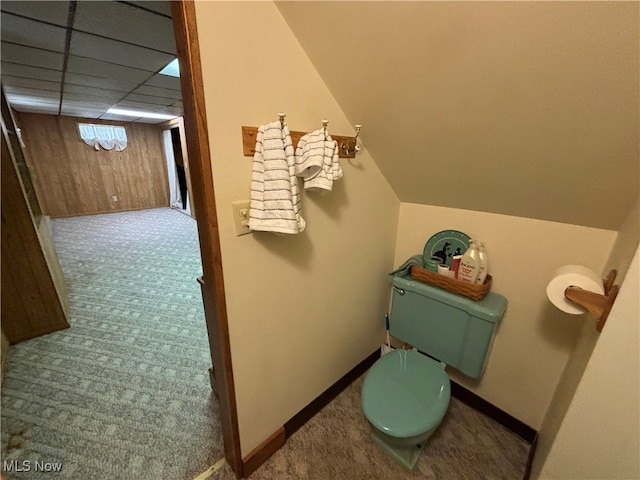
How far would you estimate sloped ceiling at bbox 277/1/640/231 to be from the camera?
22.7 inches

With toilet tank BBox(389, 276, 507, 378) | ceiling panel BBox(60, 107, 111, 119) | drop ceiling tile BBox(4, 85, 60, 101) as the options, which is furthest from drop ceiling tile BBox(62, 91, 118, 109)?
toilet tank BBox(389, 276, 507, 378)

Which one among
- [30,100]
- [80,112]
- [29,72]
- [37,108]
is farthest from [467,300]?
[37,108]

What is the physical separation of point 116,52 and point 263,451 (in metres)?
2.84

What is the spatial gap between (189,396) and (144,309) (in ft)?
3.92

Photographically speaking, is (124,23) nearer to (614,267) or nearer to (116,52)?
(116,52)

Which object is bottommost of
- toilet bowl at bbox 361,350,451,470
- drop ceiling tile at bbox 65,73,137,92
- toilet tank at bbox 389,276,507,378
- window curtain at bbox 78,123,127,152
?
toilet bowl at bbox 361,350,451,470

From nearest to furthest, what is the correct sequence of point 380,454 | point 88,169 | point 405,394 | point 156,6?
point 405,394
point 380,454
point 156,6
point 88,169

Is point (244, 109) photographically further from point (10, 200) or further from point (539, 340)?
point (10, 200)

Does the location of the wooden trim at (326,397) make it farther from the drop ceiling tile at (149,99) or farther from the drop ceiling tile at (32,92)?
the drop ceiling tile at (32,92)

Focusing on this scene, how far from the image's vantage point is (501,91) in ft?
2.38

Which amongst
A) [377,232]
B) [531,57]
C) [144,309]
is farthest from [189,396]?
[531,57]

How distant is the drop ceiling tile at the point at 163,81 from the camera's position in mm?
2684

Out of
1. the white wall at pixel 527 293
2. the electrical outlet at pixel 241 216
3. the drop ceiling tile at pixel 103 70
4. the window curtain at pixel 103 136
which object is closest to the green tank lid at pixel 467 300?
the white wall at pixel 527 293

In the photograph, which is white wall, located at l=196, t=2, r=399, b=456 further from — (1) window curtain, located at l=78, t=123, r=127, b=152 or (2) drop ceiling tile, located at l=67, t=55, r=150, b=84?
(1) window curtain, located at l=78, t=123, r=127, b=152
